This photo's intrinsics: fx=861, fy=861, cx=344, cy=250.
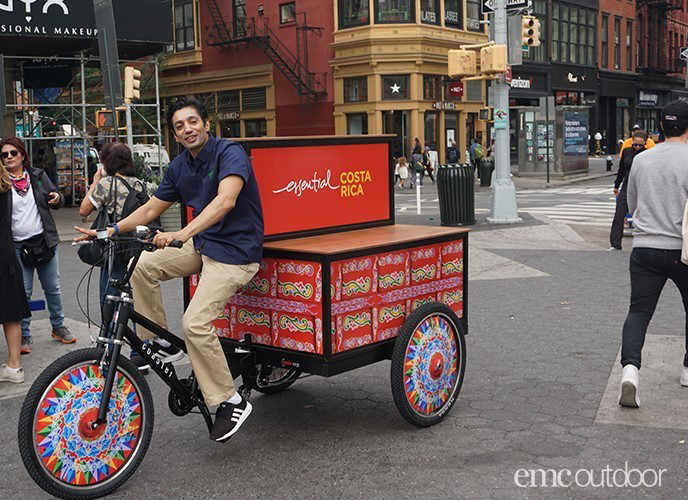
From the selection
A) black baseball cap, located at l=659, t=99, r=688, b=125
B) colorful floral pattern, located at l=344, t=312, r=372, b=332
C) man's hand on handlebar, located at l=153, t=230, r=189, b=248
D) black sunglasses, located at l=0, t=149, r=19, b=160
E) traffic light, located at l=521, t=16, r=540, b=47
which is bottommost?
colorful floral pattern, located at l=344, t=312, r=372, b=332

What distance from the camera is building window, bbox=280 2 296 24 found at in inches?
1603

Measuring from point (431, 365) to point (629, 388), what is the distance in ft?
4.31

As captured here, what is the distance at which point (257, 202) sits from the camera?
471 centimetres

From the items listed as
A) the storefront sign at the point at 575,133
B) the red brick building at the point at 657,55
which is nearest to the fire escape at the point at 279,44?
the storefront sign at the point at 575,133

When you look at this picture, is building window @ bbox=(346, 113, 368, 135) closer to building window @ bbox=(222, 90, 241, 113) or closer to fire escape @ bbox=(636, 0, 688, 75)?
building window @ bbox=(222, 90, 241, 113)

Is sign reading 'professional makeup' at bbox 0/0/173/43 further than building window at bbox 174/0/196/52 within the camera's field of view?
No

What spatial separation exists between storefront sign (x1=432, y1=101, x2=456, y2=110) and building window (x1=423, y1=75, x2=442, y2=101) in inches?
14.2

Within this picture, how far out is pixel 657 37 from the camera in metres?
59.5

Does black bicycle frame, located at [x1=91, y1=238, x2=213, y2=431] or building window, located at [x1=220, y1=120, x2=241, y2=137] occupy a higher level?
building window, located at [x1=220, y1=120, x2=241, y2=137]

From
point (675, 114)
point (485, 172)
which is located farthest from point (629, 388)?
point (485, 172)

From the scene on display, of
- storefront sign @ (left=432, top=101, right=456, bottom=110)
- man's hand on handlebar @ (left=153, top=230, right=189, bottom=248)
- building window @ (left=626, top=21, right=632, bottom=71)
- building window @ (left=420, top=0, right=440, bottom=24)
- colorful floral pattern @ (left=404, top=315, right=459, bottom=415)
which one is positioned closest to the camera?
man's hand on handlebar @ (left=153, top=230, right=189, bottom=248)

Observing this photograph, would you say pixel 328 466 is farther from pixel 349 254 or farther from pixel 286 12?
pixel 286 12

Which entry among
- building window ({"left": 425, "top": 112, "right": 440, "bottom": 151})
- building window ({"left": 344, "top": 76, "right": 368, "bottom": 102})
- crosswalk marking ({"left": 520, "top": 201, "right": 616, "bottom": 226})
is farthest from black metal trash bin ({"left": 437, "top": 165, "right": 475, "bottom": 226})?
building window ({"left": 344, "top": 76, "right": 368, "bottom": 102})

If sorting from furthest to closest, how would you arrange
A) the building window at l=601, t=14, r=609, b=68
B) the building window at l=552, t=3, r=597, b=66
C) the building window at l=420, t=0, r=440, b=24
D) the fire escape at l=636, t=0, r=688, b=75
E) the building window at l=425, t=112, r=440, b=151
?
the fire escape at l=636, t=0, r=688, b=75 < the building window at l=601, t=14, r=609, b=68 < the building window at l=552, t=3, r=597, b=66 < the building window at l=425, t=112, r=440, b=151 < the building window at l=420, t=0, r=440, b=24
